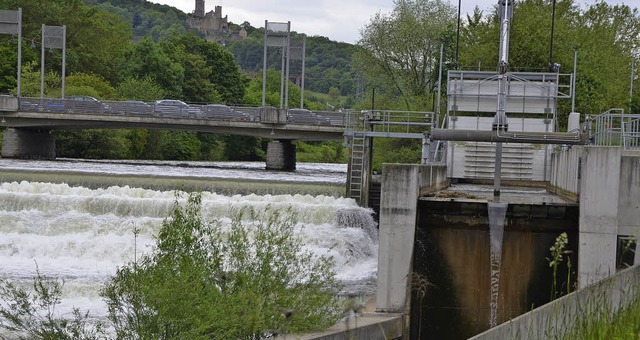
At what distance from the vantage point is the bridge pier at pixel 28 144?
58656 millimetres

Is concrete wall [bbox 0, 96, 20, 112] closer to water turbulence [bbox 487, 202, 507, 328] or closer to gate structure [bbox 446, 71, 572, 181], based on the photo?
gate structure [bbox 446, 71, 572, 181]

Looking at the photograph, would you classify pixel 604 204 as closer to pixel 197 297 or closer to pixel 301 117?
pixel 197 297

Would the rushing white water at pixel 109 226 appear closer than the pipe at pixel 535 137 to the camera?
No

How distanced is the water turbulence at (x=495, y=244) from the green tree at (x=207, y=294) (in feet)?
14.6

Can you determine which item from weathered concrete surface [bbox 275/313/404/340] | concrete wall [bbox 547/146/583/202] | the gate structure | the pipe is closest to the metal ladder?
the gate structure

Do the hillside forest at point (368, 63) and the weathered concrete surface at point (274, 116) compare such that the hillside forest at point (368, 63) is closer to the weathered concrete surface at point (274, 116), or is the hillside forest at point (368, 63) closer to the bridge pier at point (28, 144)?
the weathered concrete surface at point (274, 116)

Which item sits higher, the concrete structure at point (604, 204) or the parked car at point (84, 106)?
the parked car at point (84, 106)

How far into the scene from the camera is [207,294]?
14.4m

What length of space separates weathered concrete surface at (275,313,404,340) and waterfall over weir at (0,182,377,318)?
278 inches

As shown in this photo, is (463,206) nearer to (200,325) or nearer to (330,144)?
(200,325)

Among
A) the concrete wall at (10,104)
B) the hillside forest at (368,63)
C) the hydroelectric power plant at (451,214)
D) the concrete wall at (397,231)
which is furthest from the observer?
the concrete wall at (10,104)

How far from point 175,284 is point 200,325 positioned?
2.34 feet

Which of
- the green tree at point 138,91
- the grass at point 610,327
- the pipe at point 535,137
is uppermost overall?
the green tree at point 138,91

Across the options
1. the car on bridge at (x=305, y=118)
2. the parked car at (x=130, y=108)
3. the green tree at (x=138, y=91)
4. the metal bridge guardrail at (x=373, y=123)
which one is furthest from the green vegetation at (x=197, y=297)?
the green tree at (x=138, y=91)
